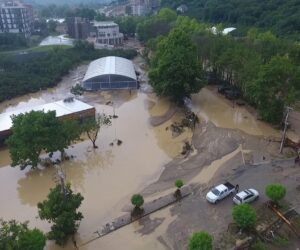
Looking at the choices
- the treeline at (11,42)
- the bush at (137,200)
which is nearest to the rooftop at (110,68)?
the bush at (137,200)

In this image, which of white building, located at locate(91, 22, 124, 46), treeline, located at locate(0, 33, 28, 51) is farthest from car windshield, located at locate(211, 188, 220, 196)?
white building, located at locate(91, 22, 124, 46)

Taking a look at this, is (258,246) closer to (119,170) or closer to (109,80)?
(119,170)

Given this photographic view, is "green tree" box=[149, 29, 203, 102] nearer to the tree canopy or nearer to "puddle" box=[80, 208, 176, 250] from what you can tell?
the tree canopy

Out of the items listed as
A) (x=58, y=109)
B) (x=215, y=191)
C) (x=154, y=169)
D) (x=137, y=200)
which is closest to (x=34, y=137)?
(x=58, y=109)

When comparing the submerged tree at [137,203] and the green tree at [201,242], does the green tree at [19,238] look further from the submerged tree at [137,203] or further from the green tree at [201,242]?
the green tree at [201,242]

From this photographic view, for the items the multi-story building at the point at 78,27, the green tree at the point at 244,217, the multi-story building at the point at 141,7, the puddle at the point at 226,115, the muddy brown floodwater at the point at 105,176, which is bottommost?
the muddy brown floodwater at the point at 105,176

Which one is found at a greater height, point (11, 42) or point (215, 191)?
point (11, 42)
